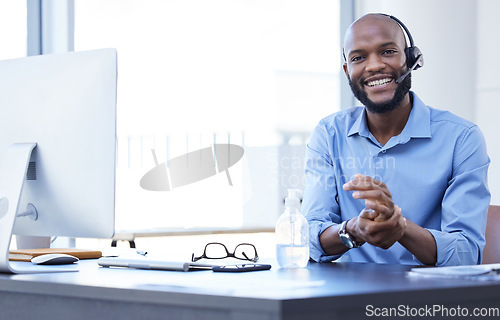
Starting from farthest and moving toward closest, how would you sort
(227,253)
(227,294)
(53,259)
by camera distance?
(227,253), (53,259), (227,294)

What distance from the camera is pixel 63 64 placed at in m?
1.49

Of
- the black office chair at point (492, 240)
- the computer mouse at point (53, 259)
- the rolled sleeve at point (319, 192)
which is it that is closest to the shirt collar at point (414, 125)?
the rolled sleeve at point (319, 192)

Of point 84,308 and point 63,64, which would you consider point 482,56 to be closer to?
point 63,64

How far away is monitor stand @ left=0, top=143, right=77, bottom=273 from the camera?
4.62 ft

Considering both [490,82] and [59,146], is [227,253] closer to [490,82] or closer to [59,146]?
[59,146]

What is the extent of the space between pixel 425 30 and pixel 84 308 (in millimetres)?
3006

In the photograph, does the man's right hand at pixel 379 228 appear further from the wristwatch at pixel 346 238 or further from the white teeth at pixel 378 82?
the white teeth at pixel 378 82

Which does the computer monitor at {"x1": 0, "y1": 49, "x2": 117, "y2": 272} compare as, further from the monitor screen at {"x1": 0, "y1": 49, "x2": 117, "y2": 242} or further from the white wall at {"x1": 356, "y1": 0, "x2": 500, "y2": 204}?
the white wall at {"x1": 356, "y1": 0, "x2": 500, "y2": 204}

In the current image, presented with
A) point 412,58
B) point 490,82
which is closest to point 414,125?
point 412,58

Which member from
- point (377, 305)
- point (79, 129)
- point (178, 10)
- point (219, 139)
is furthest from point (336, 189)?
point (178, 10)

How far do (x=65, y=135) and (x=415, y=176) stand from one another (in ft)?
3.25

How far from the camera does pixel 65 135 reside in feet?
4.79

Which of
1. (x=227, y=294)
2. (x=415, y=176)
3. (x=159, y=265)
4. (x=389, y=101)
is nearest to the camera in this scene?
(x=227, y=294)

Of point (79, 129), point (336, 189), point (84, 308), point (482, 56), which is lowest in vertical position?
point (84, 308)
